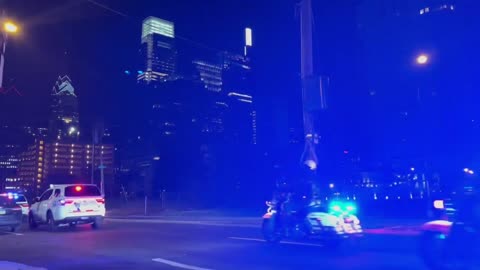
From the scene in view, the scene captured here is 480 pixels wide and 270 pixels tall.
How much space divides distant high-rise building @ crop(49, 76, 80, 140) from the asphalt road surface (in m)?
27.1

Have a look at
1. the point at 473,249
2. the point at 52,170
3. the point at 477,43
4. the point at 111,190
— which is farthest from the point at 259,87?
the point at 52,170

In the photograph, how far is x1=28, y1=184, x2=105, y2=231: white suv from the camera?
60.2 feet

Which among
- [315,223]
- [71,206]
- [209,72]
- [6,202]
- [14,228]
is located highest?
[209,72]

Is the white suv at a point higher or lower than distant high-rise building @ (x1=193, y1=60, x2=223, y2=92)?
lower

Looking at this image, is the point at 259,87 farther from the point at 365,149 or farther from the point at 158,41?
the point at 158,41

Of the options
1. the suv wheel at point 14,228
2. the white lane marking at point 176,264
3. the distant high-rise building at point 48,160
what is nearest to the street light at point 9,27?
the white lane marking at point 176,264

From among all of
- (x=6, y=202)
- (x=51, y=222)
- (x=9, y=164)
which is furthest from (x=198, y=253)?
(x=9, y=164)

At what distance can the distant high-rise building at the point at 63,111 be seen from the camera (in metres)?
44.5

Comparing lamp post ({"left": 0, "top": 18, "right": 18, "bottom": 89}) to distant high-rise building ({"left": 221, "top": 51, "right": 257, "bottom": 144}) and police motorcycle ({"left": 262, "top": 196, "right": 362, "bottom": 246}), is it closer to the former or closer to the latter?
police motorcycle ({"left": 262, "top": 196, "right": 362, "bottom": 246})

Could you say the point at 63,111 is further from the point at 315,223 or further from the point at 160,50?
the point at 315,223

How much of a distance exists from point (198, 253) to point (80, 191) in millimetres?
9622

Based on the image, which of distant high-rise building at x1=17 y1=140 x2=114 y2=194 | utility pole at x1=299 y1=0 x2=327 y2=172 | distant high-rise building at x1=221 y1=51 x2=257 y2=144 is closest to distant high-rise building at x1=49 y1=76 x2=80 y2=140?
distant high-rise building at x1=17 y1=140 x2=114 y2=194

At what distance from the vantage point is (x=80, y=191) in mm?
19109

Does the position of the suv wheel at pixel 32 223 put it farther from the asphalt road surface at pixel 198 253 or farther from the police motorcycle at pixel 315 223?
the police motorcycle at pixel 315 223
